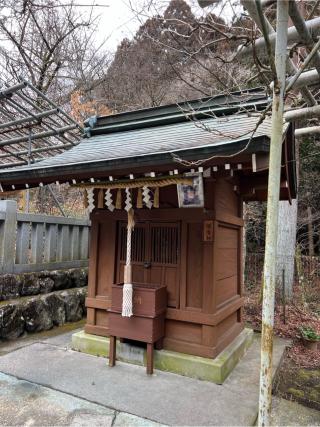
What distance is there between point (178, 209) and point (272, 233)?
2058 mm

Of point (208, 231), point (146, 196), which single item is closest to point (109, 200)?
point (146, 196)

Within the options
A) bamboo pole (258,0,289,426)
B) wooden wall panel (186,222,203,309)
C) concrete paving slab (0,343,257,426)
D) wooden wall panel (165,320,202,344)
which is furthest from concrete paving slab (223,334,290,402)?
bamboo pole (258,0,289,426)

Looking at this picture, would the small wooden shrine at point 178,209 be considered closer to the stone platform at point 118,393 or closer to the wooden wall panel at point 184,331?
the wooden wall panel at point 184,331

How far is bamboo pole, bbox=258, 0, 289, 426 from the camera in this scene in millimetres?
2244

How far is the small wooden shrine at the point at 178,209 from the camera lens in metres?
3.75

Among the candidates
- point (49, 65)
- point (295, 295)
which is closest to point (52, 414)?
point (295, 295)

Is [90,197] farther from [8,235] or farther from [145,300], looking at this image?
[8,235]

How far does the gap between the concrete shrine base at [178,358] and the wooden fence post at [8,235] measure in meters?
1.93

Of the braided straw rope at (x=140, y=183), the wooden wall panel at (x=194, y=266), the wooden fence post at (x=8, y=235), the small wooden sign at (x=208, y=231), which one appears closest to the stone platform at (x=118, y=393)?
the wooden wall panel at (x=194, y=266)

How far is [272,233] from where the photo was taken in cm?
231

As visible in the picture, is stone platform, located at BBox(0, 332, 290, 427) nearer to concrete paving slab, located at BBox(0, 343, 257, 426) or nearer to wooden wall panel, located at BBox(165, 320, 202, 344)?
concrete paving slab, located at BBox(0, 343, 257, 426)

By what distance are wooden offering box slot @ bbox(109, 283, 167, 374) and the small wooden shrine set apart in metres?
0.26

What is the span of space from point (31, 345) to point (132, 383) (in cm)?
207

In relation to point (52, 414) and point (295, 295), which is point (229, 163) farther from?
point (295, 295)
